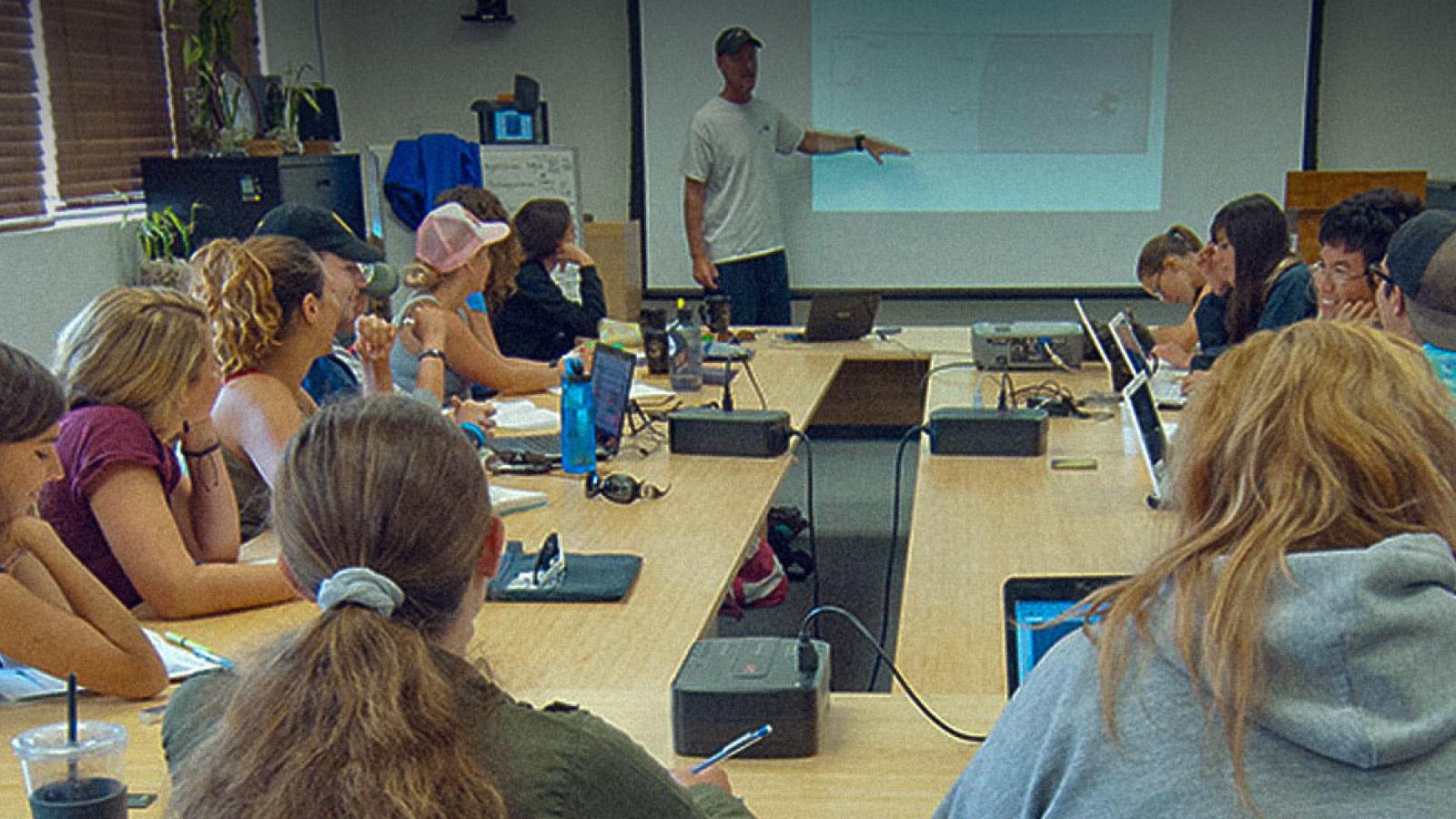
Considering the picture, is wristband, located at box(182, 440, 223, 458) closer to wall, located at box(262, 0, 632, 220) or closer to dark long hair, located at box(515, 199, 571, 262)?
dark long hair, located at box(515, 199, 571, 262)

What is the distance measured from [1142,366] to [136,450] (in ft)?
7.69

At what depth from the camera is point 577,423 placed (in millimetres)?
3133

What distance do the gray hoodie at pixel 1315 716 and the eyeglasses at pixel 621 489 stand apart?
1.82 metres

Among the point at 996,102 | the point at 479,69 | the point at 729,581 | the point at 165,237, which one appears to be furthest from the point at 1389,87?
the point at 729,581

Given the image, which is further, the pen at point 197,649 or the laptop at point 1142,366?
the laptop at point 1142,366

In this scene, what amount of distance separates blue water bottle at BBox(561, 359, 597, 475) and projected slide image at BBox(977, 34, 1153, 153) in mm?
4118

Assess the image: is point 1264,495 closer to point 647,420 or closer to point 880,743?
point 880,743

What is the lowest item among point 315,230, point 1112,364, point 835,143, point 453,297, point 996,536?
point 996,536

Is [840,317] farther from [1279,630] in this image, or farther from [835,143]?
[1279,630]

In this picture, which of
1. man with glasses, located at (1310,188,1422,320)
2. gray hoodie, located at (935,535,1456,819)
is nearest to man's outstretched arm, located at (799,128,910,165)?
man with glasses, located at (1310,188,1422,320)

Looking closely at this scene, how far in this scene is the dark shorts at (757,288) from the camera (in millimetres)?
6453

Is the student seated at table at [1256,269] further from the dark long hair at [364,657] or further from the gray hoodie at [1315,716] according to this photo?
the dark long hair at [364,657]

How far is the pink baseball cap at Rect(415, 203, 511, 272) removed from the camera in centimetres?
400

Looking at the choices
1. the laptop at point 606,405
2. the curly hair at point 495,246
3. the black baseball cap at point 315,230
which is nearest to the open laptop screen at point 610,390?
the laptop at point 606,405
